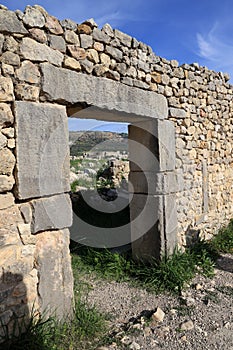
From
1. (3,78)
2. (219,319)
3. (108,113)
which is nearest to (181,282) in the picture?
(219,319)

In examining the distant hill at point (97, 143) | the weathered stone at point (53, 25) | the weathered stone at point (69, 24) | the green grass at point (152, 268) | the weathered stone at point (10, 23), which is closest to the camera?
the weathered stone at point (10, 23)

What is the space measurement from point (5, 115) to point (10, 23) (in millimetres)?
768

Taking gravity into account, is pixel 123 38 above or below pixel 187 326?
above

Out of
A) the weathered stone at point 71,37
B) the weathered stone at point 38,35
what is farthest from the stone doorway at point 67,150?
the weathered stone at point 71,37

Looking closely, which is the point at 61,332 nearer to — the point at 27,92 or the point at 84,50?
the point at 27,92

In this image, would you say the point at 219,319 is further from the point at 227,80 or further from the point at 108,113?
the point at 227,80

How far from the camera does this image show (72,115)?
361cm

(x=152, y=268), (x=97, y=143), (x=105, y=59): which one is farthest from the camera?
(x=97, y=143)

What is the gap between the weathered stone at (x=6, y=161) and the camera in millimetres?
2438

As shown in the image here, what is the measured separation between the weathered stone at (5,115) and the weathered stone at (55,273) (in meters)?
1.02

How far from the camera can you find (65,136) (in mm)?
2893

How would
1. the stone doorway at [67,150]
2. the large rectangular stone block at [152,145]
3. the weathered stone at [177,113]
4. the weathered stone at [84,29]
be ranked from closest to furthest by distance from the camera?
the stone doorway at [67,150]
the weathered stone at [84,29]
the large rectangular stone block at [152,145]
the weathered stone at [177,113]

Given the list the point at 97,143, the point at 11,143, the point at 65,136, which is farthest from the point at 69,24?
the point at 97,143

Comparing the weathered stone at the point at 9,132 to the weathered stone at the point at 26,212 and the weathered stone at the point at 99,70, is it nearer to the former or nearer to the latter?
the weathered stone at the point at 26,212
